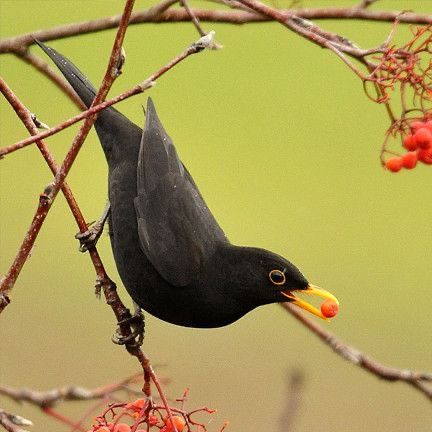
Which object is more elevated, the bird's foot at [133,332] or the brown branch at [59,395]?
the bird's foot at [133,332]

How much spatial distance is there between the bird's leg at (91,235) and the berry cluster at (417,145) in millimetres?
1010

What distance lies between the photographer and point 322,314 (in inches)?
147

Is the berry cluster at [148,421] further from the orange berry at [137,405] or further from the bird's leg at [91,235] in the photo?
the bird's leg at [91,235]

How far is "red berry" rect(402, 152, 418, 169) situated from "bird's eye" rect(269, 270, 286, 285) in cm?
71

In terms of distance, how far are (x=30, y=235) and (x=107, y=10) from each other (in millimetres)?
10051

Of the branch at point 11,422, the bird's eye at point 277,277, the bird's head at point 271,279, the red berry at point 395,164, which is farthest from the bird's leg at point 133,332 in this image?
the red berry at point 395,164

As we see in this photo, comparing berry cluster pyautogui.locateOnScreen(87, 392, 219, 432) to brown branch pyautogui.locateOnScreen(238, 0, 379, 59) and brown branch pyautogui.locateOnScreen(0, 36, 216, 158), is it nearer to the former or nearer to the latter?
brown branch pyautogui.locateOnScreen(0, 36, 216, 158)

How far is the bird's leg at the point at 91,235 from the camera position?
3757 millimetres

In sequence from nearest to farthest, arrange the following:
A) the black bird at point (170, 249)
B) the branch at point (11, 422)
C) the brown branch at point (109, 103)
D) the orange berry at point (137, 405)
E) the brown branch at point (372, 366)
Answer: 1. the brown branch at point (109, 103)
2. the branch at point (11, 422)
3. the orange berry at point (137, 405)
4. the brown branch at point (372, 366)
5. the black bird at point (170, 249)

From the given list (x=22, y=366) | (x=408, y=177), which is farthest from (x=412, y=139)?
(x=408, y=177)

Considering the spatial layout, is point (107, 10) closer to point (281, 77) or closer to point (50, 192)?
point (281, 77)

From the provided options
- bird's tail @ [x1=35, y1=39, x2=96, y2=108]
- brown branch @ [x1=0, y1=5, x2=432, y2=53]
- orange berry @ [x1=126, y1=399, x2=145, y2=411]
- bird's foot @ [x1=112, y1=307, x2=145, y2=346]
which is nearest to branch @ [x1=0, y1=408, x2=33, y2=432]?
orange berry @ [x1=126, y1=399, x2=145, y2=411]

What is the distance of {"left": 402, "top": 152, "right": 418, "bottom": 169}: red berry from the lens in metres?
3.43

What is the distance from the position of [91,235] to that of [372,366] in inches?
42.6
